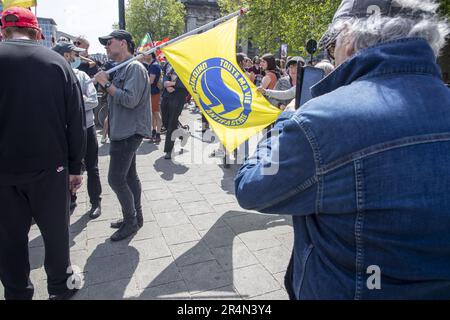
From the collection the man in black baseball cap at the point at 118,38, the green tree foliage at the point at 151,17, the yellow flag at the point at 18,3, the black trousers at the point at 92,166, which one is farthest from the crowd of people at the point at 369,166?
the green tree foliage at the point at 151,17

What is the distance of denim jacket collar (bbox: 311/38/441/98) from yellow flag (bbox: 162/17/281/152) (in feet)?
8.08

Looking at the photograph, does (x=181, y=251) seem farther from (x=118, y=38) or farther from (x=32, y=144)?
(x=118, y=38)

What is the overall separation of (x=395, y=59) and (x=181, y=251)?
293 cm

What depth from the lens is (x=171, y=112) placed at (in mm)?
7250

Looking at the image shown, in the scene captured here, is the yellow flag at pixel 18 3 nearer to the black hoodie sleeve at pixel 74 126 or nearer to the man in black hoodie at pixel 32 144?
the man in black hoodie at pixel 32 144

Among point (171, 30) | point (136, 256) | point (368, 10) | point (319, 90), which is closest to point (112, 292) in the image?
point (136, 256)

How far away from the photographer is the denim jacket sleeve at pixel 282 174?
1.01 metres

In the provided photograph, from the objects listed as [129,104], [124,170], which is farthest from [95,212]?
[129,104]

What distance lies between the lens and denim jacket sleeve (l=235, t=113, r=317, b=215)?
1.01m

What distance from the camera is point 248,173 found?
3.86 feet

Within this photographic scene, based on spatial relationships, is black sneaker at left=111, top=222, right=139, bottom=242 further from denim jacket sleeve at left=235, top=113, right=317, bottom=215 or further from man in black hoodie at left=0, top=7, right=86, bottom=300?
denim jacket sleeve at left=235, top=113, right=317, bottom=215

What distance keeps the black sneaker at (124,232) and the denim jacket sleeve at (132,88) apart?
1.30 metres

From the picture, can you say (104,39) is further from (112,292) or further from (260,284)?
(260,284)

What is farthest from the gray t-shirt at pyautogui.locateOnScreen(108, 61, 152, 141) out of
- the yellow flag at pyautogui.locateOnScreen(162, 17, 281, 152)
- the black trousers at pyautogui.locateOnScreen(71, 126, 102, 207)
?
the black trousers at pyautogui.locateOnScreen(71, 126, 102, 207)
